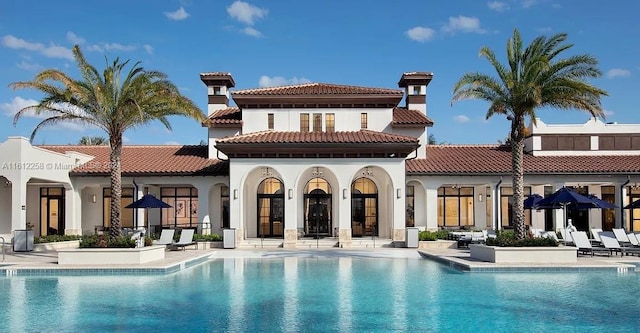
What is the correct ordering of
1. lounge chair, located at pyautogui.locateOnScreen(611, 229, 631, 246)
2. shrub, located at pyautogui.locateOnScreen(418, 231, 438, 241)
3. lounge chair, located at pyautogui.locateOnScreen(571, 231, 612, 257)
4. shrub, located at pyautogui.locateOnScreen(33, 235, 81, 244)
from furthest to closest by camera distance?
shrub, located at pyautogui.locateOnScreen(418, 231, 438, 241)
shrub, located at pyautogui.locateOnScreen(33, 235, 81, 244)
lounge chair, located at pyautogui.locateOnScreen(611, 229, 631, 246)
lounge chair, located at pyautogui.locateOnScreen(571, 231, 612, 257)

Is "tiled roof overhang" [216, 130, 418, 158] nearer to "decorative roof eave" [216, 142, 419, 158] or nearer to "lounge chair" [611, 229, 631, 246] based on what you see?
"decorative roof eave" [216, 142, 419, 158]

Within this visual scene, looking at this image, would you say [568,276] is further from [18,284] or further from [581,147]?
[581,147]

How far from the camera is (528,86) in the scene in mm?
20125

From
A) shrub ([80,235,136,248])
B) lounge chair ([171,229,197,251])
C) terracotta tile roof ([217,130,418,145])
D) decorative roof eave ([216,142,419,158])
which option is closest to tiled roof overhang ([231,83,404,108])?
terracotta tile roof ([217,130,418,145])

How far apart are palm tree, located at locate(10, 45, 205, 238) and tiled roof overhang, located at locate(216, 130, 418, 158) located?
18.5 ft

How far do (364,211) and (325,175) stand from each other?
285 cm

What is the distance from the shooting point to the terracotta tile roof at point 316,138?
27125 mm

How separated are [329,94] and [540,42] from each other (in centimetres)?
1213

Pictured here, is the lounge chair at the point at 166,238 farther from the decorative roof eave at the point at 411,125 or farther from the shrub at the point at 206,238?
the decorative roof eave at the point at 411,125

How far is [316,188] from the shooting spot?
31.1m

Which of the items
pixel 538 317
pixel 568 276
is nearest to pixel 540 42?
pixel 568 276

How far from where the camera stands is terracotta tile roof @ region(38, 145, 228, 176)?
3005 centimetres

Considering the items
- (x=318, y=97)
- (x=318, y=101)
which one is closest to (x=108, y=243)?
(x=318, y=97)

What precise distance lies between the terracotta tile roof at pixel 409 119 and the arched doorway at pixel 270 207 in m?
7.23
